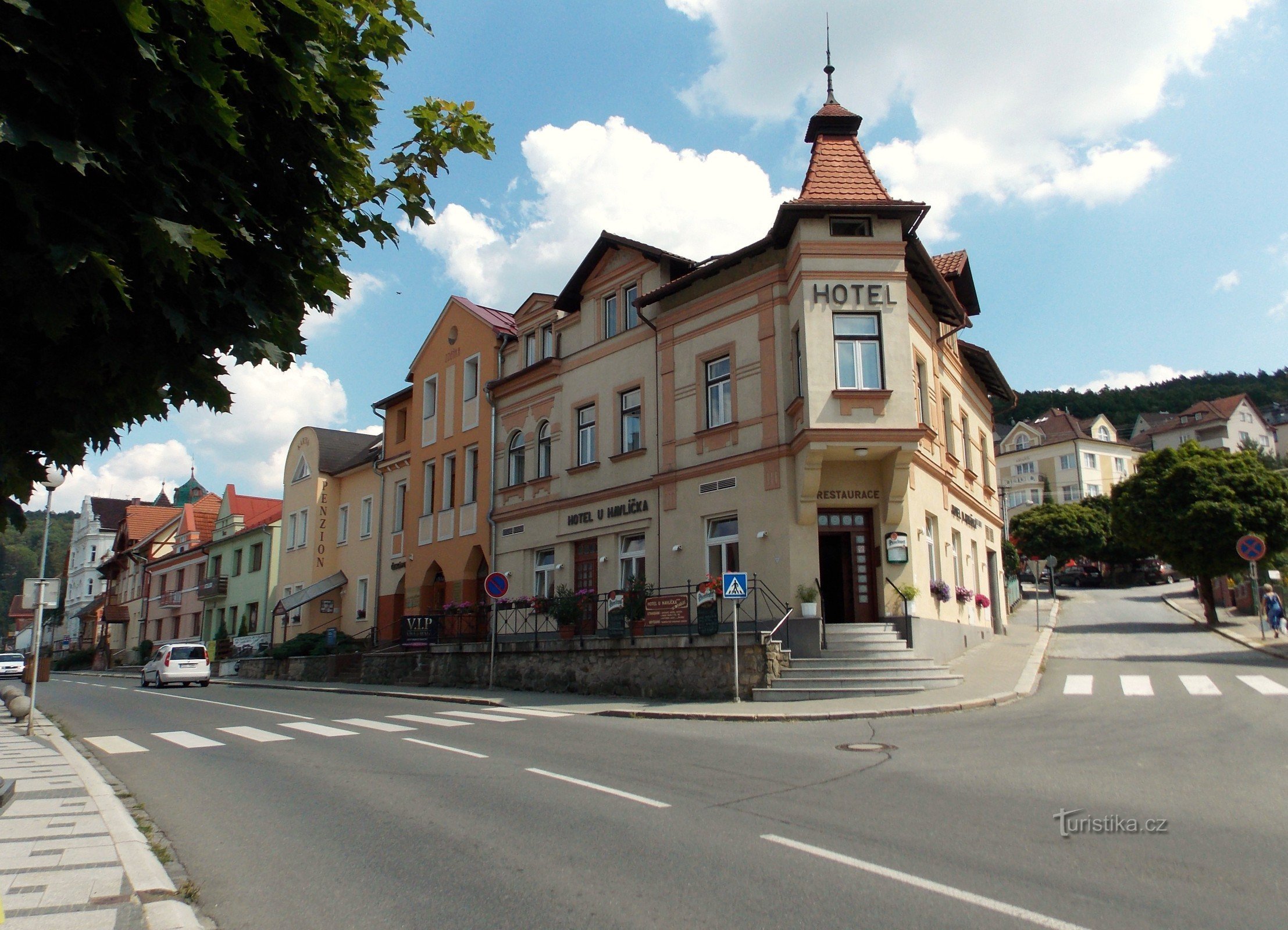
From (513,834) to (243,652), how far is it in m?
37.4

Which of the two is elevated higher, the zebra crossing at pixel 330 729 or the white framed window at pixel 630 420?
the white framed window at pixel 630 420

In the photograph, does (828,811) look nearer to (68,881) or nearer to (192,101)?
(68,881)

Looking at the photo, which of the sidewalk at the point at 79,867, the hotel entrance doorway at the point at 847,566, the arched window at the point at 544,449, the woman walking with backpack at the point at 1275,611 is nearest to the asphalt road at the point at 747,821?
the sidewalk at the point at 79,867

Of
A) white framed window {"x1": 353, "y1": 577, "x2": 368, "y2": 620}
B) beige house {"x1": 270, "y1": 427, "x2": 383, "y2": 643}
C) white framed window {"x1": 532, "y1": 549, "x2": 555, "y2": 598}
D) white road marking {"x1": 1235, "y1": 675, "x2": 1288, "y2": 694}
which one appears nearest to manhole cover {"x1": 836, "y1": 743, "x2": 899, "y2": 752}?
white road marking {"x1": 1235, "y1": 675, "x2": 1288, "y2": 694}

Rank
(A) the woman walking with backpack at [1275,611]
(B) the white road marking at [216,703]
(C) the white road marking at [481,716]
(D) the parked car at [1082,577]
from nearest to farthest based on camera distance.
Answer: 1. (C) the white road marking at [481,716]
2. (B) the white road marking at [216,703]
3. (A) the woman walking with backpack at [1275,611]
4. (D) the parked car at [1082,577]

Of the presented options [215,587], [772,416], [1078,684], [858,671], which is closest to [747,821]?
[858,671]

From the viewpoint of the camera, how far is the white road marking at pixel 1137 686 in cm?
1477

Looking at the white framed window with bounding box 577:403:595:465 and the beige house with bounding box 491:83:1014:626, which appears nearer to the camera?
the beige house with bounding box 491:83:1014:626

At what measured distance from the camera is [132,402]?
5152 mm

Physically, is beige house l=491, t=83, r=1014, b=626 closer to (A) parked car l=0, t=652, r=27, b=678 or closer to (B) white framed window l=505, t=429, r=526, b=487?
(B) white framed window l=505, t=429, r=526, b=487

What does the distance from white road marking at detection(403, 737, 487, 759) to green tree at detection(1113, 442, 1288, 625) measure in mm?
27063

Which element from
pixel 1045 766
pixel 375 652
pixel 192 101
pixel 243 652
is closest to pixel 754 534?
pixel 1045 766

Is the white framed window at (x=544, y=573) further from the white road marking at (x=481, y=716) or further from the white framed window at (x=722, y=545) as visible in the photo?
the white road marking at (x=481, y=716)

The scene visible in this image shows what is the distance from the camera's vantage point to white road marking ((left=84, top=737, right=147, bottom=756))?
12617mm
